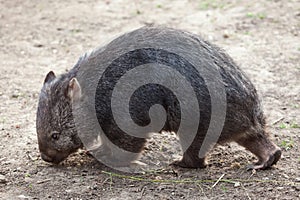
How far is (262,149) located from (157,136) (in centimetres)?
120

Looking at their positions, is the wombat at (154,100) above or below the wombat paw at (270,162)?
above

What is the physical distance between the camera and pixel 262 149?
5.15 m

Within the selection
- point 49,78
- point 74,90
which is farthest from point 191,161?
point 49,78

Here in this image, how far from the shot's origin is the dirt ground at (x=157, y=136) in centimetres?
484

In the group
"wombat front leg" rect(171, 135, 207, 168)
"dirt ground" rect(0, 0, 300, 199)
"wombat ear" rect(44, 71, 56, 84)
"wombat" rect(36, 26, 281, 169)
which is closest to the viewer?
"dirt ground" rect(0, 0, 300, 199)

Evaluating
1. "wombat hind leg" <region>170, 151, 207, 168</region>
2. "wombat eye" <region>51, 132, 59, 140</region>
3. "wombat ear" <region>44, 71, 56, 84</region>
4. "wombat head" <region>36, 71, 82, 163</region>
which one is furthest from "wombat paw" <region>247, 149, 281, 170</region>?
"wombat ear" <region>44, 71, 56, 84</region>

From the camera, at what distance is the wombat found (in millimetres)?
5012

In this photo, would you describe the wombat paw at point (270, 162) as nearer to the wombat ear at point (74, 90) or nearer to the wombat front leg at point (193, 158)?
the wombat front leg at point (193, 158)

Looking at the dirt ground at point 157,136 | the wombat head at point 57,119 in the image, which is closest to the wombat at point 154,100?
the wombat head at point 57,119

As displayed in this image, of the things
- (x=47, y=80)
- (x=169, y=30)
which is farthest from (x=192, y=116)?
(x=47, y=80)

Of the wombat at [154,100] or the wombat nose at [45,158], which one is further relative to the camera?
the wombat nose at [45,158]

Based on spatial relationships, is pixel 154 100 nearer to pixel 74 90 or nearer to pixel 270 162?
pixel 74 90

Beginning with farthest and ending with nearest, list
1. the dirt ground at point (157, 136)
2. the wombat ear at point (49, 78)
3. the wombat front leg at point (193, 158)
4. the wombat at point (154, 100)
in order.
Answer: the wombat ear at point (49, 78)
the wombat front leg at point (193, 158)
the wombat at point (154, 100)
the dirt ground at point (157, 136)

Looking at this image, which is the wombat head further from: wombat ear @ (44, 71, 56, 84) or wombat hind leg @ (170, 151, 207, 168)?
wombat hind leg @ (170, 151, 207, 168)
